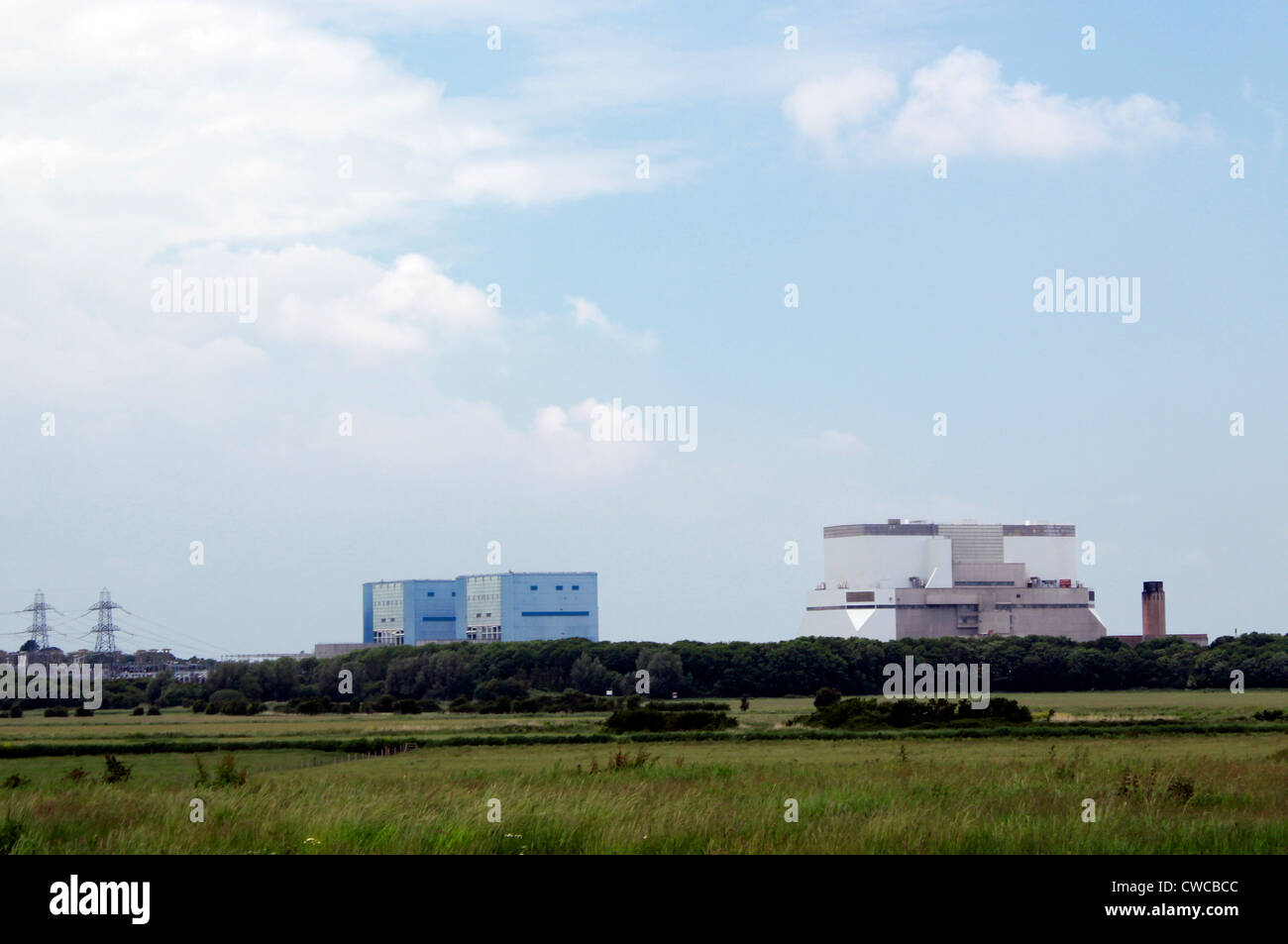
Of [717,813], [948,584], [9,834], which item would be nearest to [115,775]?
[9,834]

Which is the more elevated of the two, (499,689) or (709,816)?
(709,816)

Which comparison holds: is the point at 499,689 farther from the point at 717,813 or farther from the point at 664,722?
the point at 717,813

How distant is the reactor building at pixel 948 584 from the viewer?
186000mm

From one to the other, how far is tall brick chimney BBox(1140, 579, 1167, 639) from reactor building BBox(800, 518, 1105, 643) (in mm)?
7342

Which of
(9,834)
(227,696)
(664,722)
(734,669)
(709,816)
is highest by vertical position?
(9,834)

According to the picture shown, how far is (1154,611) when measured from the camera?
196 meters

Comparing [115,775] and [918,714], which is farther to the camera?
[918,714]

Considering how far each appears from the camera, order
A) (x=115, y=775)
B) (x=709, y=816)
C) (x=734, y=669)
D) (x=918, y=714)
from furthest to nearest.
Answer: (x=734, y=669) < (x=918, y=714) < (x=115, y=775) < (x=709, y=816)

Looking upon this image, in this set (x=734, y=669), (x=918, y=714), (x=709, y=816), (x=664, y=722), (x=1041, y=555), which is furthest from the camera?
(x=1041, y=555)

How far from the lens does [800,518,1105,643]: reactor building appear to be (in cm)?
18600

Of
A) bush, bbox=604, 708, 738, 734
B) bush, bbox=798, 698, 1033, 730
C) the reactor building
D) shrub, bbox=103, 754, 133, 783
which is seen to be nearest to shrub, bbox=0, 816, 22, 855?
shrub, bbox=103, 754, 133, 783

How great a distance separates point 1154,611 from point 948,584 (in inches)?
1260
